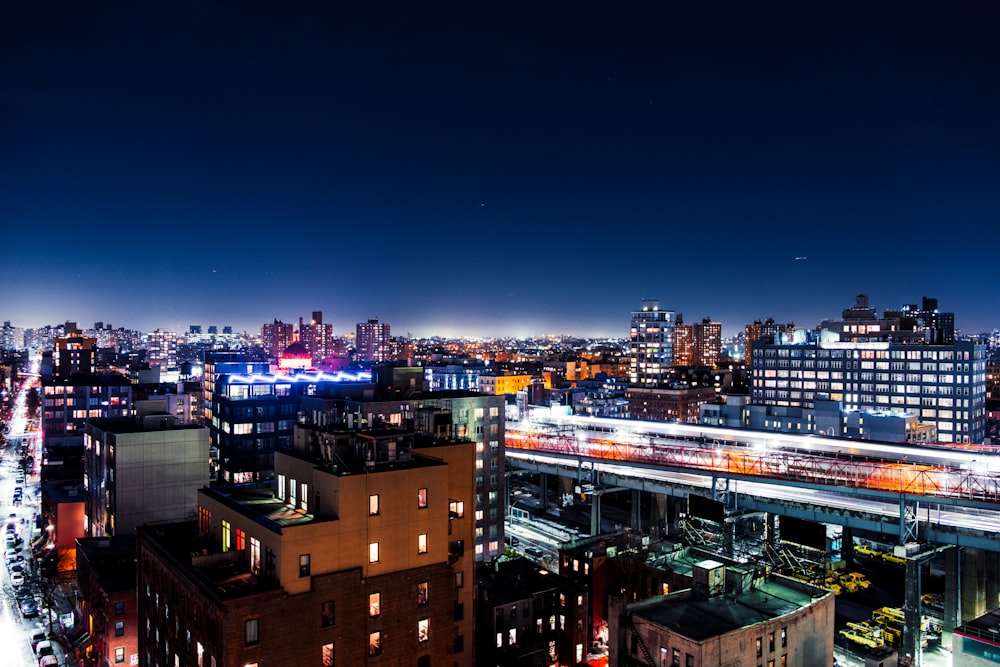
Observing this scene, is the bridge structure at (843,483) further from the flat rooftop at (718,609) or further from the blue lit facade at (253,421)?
the blue lit facade at (253,421)

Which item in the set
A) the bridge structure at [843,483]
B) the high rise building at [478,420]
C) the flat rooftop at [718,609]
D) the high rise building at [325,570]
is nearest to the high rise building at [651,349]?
the bridge structure at [843,483]

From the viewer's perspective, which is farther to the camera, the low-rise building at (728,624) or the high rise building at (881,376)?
the high rise building at (881,376)

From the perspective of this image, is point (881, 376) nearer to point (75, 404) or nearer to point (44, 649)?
point (44, 649)

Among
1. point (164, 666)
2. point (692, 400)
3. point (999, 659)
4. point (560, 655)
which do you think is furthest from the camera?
point (692, 400)

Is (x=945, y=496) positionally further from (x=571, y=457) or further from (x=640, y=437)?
(x=640, y=437)

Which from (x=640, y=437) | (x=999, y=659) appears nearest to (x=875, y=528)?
(x=999, y=659)

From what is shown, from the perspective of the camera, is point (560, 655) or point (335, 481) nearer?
point (335, 481)

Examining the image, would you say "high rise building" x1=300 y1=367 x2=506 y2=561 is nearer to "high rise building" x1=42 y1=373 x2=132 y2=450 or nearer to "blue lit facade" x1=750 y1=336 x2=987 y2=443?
"high rise building" x1=42 y1=373 x2=132 y2=450
